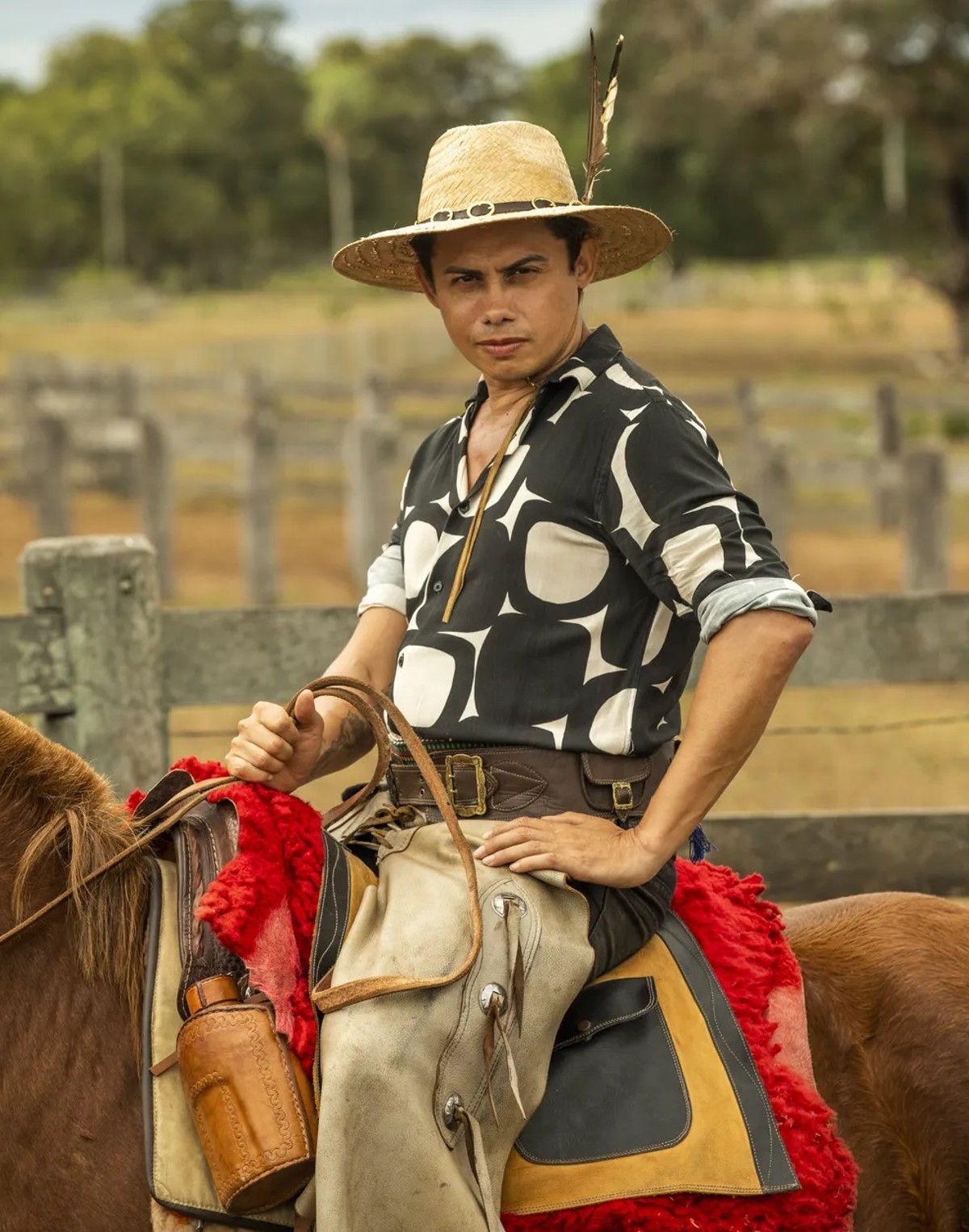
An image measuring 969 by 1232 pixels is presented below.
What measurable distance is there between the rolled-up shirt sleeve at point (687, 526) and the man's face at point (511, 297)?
0.25 metres

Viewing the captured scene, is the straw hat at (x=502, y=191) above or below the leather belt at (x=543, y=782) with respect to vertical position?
above

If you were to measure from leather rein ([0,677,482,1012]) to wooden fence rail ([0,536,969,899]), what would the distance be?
162 centimetres

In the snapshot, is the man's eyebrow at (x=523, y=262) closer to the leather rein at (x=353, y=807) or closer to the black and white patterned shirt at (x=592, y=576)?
the black and white patterned shirt at (x=592, y=576)

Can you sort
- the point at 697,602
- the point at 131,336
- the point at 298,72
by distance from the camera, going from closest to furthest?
the point at 697,602
the point at 131,336
the point at 298,72

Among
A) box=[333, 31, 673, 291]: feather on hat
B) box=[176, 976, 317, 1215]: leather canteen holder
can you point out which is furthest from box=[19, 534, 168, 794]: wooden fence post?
box=[176, 976, 317, 1215]: leather canteen holder

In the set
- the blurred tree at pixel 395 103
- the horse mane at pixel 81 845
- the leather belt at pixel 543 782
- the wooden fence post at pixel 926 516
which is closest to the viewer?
the horse mane at pixel 81 845

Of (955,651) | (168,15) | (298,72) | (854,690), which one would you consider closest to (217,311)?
(854,690)

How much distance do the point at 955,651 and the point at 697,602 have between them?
100 inches

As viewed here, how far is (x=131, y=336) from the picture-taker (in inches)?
1652

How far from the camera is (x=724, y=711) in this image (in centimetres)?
240

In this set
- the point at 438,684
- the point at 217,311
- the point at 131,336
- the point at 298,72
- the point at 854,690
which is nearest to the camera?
the point at 438,684

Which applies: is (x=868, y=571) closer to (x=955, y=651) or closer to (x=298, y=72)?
(x=955, y=651)

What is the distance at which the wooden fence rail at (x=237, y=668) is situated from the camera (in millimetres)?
4102

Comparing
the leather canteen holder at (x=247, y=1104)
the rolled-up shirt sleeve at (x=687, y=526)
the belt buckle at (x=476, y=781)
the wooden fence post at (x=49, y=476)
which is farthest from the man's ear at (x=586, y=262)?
the wooden fence post at (x=49, y=476)
